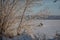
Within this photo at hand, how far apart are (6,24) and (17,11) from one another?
0.16 metres

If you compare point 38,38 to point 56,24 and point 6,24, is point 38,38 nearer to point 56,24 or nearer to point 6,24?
point 56,24

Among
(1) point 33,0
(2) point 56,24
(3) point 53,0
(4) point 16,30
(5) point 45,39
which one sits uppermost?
(1) point 33,0

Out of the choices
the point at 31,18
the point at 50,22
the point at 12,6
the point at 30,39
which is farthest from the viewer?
the point at 50,22

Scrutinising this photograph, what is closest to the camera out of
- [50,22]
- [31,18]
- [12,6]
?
[12,6]

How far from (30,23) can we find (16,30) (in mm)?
153

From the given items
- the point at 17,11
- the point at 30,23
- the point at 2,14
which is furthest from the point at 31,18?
the point at 2,14

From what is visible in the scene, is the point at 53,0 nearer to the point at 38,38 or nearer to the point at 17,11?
the point at 38,38

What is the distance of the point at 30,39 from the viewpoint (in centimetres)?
182

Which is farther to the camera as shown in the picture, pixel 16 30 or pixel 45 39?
pixel 45 39

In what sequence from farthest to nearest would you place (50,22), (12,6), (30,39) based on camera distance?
(50,22), (30,39), (12,6)

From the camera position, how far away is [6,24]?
145cm

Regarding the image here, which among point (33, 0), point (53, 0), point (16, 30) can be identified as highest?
point (33, 0)

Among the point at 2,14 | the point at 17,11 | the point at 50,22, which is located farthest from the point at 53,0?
the point at 2,14

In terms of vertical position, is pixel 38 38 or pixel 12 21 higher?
pixel 12 21
